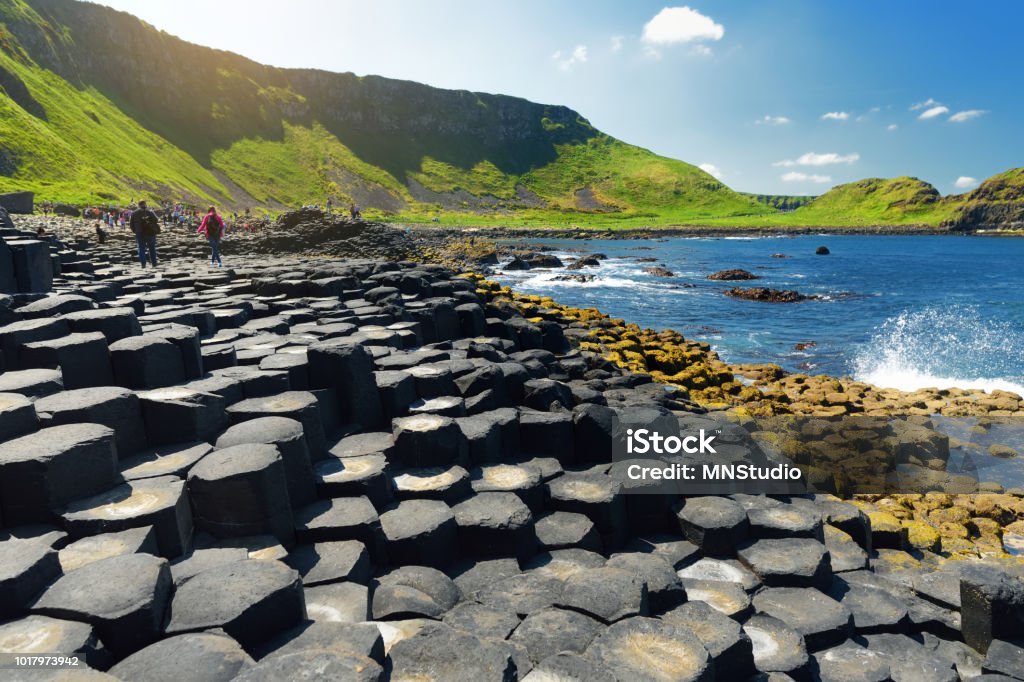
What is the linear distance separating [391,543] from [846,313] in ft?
99.8

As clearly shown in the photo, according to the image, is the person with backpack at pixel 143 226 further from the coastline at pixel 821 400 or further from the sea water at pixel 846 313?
the sea water at pixel 846 313

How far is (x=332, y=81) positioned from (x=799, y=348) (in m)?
150

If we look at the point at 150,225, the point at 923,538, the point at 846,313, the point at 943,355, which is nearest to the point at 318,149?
the point at 846,313

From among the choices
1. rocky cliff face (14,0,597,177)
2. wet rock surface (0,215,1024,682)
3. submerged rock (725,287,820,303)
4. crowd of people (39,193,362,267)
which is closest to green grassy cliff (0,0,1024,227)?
rocky cliff face (14,0,597,177)

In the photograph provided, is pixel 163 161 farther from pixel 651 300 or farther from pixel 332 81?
pixel 651 300

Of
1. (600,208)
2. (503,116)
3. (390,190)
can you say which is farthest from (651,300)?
(503,116)

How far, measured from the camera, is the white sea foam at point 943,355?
59.4 ft

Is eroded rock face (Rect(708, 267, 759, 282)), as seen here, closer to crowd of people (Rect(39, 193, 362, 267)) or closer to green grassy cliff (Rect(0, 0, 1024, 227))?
crowd of people (Rect(39, 193, 362, 267))

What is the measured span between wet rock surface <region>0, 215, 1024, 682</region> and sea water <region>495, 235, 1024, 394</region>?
13275mm

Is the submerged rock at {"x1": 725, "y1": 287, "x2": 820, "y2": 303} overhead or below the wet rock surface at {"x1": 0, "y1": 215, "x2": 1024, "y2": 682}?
below

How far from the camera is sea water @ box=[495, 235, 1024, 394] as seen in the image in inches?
779

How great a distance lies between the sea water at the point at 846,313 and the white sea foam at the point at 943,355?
4 cm

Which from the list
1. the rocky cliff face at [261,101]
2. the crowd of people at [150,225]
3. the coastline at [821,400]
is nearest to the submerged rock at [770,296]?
the coastline at [821,400]

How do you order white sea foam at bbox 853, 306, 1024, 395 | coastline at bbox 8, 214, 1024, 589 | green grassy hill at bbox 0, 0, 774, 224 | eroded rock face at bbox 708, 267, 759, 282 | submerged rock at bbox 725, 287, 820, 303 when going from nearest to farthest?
coastline at bbox 8, 214, 1024, 589, white sea foam at bbox 853, 306, 1024, 395, submerged rock at bbox 725, 287, 820, 303, eroded rock face at bbox 708, 267, 759, 282, green grassy hill at bbox 0, 0, 774, 224
